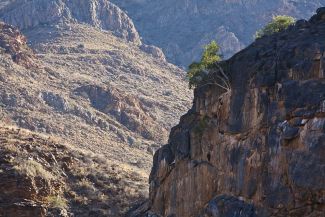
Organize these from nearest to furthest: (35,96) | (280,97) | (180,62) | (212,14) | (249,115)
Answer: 1. (280,97)
2. (249,115)
3. (35,96)
4. (180,62)
5. (212,14)

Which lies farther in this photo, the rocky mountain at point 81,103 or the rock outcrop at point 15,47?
the rock outcrop at point 15,47

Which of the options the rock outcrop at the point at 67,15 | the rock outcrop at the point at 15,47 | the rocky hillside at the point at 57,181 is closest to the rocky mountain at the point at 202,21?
the rock outcrop at the point at 67,15

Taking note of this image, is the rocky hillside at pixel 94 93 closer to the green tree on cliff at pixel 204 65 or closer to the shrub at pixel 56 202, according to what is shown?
the shrub at pixel 56 202

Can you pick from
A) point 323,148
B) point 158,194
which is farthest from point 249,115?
point 158,194

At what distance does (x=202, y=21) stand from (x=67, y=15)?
33432mm

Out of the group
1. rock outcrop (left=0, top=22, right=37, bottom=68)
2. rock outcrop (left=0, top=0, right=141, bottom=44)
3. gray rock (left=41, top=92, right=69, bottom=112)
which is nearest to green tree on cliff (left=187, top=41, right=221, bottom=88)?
gray rock (left=41, top=92, right=69, bottom=112)

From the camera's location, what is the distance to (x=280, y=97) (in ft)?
84.2

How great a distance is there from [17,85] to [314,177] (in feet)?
176

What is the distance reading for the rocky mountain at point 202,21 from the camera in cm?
12975

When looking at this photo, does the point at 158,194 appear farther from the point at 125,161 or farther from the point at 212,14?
the point at 212,14

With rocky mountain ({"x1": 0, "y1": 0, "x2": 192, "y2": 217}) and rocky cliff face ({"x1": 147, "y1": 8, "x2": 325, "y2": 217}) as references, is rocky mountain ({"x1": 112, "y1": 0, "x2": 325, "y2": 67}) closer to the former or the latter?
rocky mountain ({"x1": 0, "y1": 0, "x2": 192, "y2": 217})

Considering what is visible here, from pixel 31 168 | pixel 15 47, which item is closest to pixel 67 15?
pixel 15 47

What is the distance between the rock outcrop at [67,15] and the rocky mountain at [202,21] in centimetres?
1178

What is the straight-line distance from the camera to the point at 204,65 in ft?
109
